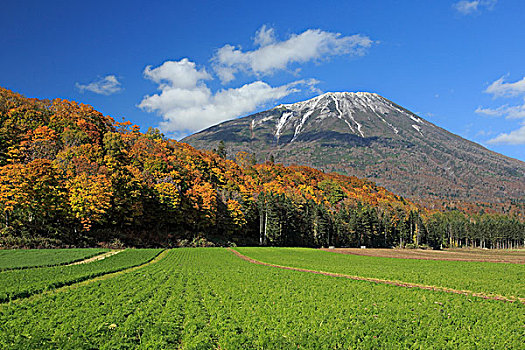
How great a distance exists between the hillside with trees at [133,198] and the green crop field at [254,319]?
35575 millimetres

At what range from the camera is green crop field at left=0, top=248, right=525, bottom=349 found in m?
10.5

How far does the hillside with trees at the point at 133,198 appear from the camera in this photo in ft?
157

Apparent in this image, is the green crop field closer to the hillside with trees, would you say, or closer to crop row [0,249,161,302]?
crop row [0,249,161,302]

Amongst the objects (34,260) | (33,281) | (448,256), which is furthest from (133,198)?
(448,256)

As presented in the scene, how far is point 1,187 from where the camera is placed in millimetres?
44094

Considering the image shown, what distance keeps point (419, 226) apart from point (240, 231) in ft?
265

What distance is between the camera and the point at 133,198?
6047cm

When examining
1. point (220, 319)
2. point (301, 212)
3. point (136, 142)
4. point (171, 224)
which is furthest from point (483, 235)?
point (220, 319)

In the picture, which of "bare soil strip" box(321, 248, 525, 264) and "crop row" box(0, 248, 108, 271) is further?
"bare soil strip" box(321, 248, 525, 264)

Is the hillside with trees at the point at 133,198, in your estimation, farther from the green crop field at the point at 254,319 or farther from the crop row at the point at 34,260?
the green crop field at the point at 254,319

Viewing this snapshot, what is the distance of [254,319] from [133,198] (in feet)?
175

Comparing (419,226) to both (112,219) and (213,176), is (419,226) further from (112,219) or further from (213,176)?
(112,219)

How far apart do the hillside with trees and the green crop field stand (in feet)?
117

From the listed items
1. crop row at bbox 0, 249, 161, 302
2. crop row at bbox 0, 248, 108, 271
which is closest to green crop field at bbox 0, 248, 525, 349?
crop row at bbox 0, 249, 161, 302
